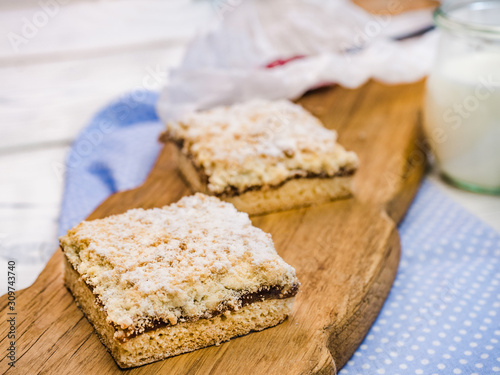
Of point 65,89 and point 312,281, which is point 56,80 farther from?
point 312,281

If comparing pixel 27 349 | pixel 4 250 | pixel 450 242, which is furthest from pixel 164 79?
pixel 27 349

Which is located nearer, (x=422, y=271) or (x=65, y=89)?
(x=422, y=271)

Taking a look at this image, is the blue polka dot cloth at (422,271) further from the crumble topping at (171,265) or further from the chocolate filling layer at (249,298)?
the crumble topping at (171,265)

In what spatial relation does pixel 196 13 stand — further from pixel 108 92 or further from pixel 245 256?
pixel 245 256

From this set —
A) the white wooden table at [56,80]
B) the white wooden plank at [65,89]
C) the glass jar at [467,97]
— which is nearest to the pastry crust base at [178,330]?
the white wooden table at [56,80]

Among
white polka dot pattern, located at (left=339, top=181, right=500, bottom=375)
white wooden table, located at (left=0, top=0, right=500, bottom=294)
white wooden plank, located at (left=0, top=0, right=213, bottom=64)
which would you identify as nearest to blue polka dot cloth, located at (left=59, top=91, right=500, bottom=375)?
white polka dot pattern, located at (left=339, top=181, right=500, bottom=375)

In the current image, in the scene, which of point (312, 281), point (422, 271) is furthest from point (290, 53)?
point (312, 281)
